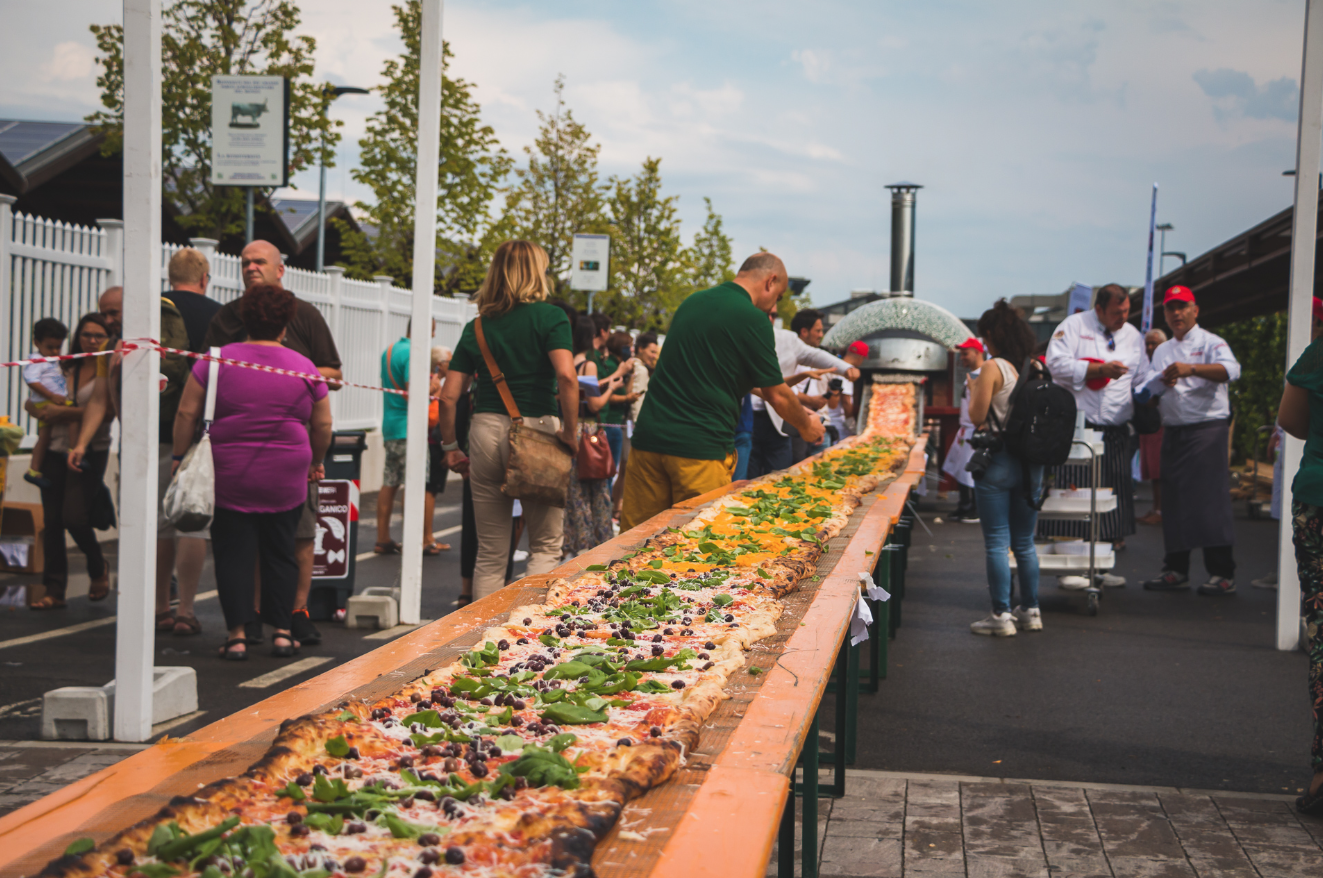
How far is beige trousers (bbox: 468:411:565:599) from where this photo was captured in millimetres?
5809

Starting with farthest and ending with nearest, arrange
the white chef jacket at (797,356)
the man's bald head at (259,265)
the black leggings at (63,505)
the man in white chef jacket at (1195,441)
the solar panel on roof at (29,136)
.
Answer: the solar panel on roof at (29,136)
the white chef jacket at (797,356)
the man in white chef jacket at (1195,441)
the black leggings at (63,505)
the man's bald head at (259,265)

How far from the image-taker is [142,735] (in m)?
4.76

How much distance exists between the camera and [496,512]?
19.3 feet

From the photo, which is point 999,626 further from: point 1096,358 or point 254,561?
point 254,561

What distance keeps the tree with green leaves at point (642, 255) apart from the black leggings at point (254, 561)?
24691 mm

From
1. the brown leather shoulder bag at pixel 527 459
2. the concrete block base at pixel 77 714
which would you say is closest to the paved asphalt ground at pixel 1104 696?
the brown leather shoulder bag at pixel 527 459

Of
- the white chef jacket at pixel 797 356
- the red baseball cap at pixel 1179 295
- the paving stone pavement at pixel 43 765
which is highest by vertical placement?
the red baseball cap at pixel 1179 295

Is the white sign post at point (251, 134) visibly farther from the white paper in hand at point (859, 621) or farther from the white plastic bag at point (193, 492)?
the white paper in hand at point (859, 621)

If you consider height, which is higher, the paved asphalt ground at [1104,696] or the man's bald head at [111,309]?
the man's bald head at [111,309]

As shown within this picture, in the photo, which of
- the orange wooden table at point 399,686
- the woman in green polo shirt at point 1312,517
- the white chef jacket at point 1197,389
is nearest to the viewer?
the orange wooden table at point 399,686

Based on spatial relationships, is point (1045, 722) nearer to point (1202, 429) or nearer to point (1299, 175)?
point (1299, 175)

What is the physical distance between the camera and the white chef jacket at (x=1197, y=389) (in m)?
8.93

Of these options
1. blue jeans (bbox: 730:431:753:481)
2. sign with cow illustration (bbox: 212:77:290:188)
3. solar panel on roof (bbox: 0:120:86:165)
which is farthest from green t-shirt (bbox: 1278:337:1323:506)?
solar panel on roof (bbox: 0:120:86:165)

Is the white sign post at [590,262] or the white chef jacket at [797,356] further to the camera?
the white sign post at [590,262]
